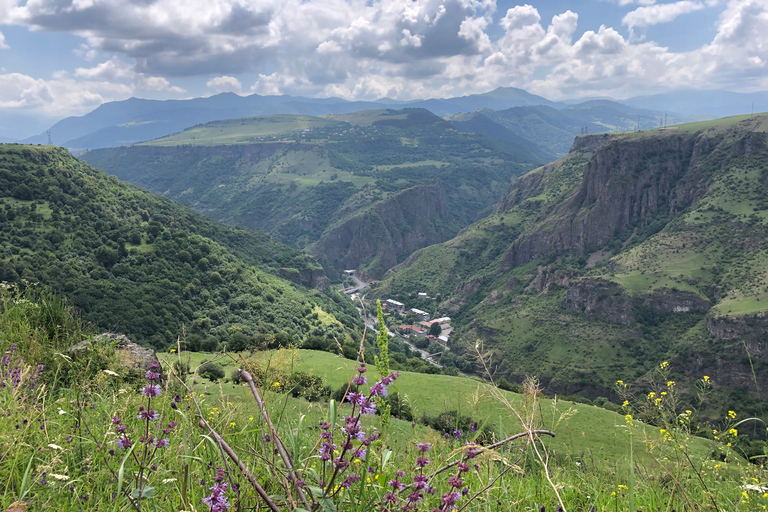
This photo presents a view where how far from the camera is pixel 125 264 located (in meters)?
53.6

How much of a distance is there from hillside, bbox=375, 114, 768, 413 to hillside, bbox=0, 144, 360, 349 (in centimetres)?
4434

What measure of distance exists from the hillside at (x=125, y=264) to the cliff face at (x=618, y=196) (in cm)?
8079

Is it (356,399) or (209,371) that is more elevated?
(356,399)

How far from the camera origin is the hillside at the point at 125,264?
4397 centimetres

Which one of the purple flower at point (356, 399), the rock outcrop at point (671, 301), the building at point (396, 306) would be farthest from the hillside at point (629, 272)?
the purple flower at point (356, 399)

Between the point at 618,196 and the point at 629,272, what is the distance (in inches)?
1642

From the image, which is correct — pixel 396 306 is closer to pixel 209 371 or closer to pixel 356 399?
pixel 209 371

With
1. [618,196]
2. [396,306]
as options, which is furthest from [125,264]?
[618,196]

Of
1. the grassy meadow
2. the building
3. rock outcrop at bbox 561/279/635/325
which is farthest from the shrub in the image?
the building

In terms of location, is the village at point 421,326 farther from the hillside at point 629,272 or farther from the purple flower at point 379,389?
the purple flower at point 379,389

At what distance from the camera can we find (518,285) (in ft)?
390

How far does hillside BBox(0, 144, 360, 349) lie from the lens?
44.0 meters

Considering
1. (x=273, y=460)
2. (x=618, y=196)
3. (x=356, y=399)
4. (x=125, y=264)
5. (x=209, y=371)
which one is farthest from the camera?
(x=618, y=196)

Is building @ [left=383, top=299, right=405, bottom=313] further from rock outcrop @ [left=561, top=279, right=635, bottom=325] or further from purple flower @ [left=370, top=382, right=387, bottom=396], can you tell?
purple flower @ [left=370, top=382, right=387, bottom=396]
